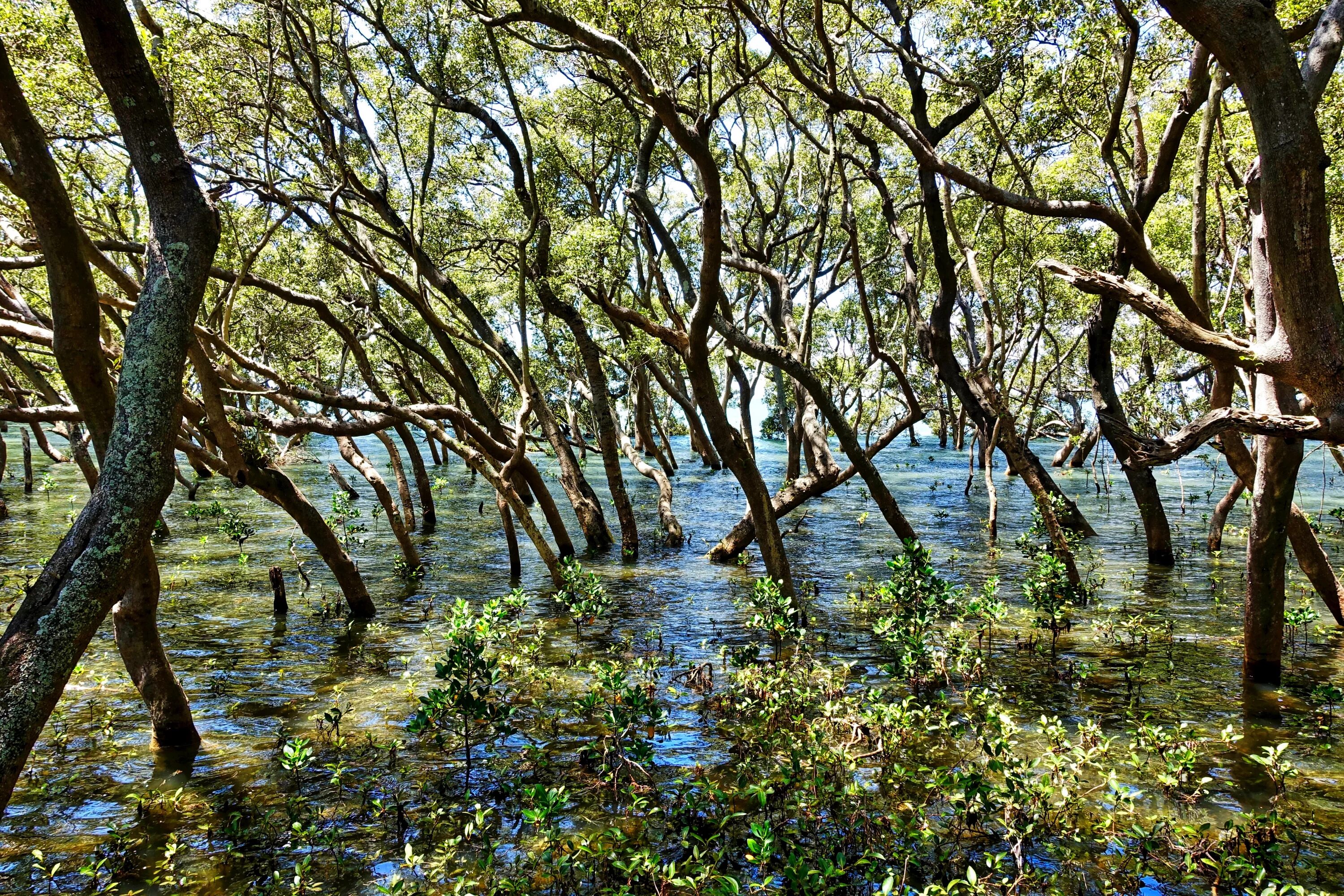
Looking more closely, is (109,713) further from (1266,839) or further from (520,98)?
(520,98)

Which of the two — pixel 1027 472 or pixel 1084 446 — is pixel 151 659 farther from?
pixel 1084 446

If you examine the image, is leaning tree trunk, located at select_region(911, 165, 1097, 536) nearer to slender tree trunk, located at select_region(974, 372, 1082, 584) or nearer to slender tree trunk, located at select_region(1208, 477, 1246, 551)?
slender tree trunk, located at select_region(974, 372, 1082, 584)

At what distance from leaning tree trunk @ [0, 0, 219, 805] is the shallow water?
7.58 ft

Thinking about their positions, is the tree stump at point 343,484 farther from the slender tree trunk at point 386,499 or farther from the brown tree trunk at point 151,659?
the brown tree trunk at point 151,659

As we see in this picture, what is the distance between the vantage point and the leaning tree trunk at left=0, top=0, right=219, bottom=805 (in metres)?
2.95

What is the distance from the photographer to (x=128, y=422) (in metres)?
3.33

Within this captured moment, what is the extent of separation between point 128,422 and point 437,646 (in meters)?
6.85

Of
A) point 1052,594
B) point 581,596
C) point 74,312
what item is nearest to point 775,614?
point 581,596

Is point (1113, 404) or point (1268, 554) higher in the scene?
point (1113, 404)

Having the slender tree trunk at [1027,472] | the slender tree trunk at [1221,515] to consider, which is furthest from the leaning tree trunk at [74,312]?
the slender tree trunk at [1221,515]

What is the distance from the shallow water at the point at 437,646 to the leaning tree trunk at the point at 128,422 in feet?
7.58

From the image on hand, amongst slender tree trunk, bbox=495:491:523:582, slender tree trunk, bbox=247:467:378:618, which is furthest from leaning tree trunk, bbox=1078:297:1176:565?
slender tree trunk, bbox=247:467:378:618

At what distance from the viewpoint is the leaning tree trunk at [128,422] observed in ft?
9.66

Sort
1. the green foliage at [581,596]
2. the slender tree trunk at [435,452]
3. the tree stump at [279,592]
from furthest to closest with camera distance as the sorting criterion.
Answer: the slender tree trunk at [435,452] < the tree stump at [279,592] < the green foliage at [581,596]
